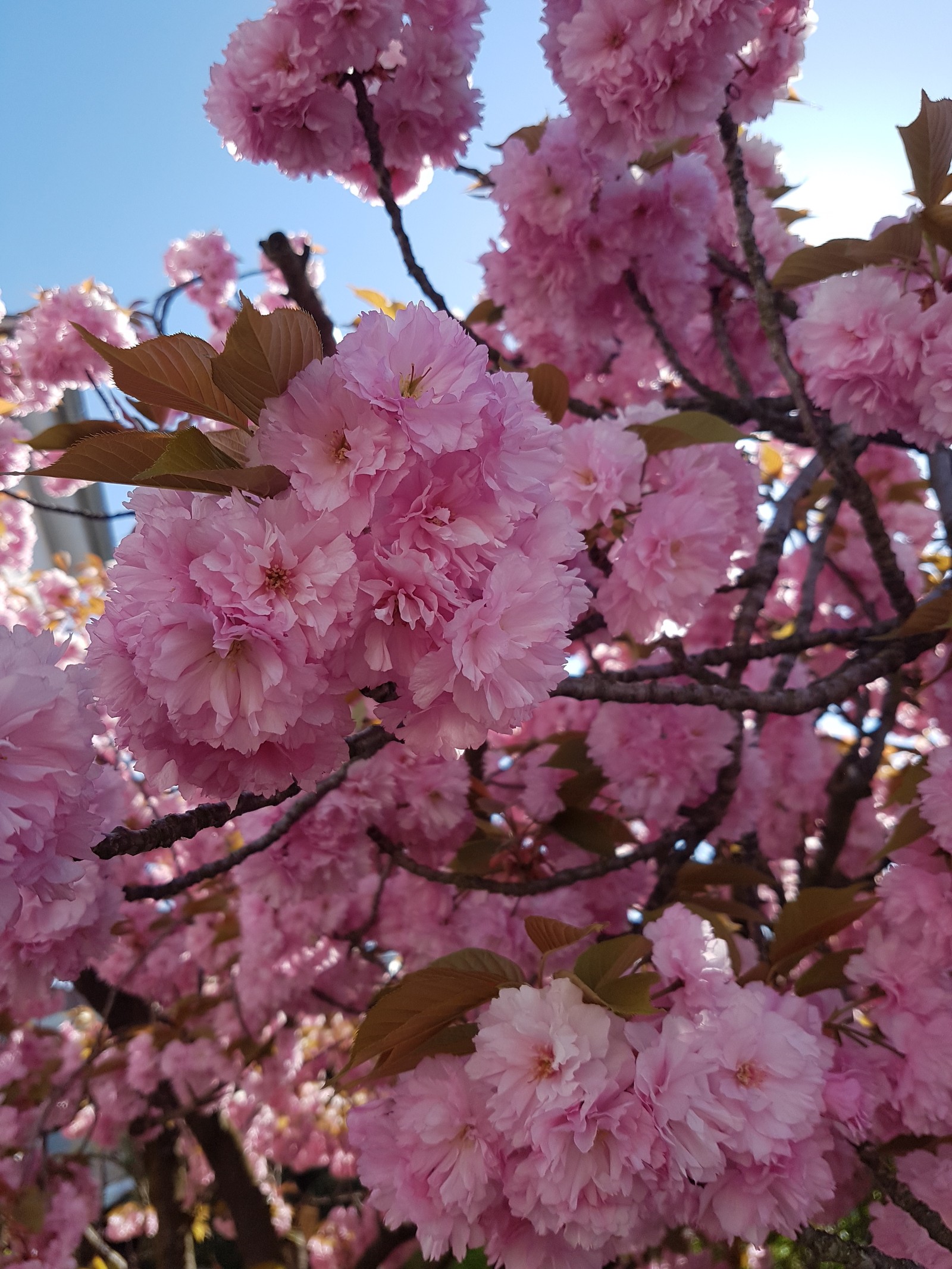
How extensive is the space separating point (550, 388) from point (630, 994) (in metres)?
0.79

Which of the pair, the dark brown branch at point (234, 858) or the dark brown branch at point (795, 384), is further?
the dark brown branch at point (795, 384)

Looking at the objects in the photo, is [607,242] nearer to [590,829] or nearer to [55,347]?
[590,829]

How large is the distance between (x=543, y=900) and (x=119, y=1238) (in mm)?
4089

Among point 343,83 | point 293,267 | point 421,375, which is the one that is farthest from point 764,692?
point 343,83

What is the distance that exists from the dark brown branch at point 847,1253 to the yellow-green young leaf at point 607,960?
38 cm

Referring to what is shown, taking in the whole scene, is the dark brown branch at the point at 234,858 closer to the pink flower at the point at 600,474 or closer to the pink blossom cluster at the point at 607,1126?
the pink blossom cluster at the point at 607,1126

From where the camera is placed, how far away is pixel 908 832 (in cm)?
114

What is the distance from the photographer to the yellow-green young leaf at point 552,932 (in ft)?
2.83

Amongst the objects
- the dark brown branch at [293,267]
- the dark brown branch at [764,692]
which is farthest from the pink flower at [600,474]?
the dark brown branch at [293,267]

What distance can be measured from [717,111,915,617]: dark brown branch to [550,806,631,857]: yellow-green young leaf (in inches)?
25.8

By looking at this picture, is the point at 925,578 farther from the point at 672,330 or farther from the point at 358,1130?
the point at 358,1130

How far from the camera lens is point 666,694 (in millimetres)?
1063

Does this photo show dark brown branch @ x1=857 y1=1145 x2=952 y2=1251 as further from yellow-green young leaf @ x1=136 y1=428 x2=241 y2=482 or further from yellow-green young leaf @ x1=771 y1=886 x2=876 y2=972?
yellow-green young leaf @ x1=136 y1=428 x2=241 y2=482

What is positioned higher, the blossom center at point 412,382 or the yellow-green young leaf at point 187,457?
the blossom center at point 412,382
